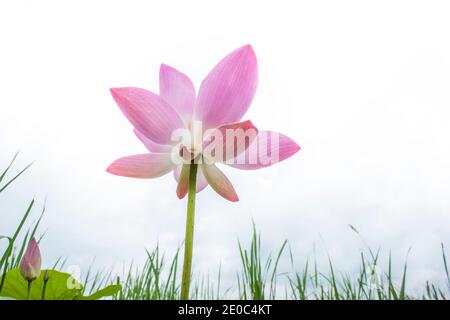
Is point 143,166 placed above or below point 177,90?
below

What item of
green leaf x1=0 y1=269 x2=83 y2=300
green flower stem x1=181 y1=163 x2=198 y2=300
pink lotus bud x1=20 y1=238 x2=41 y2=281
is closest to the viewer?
green flower stem x1=181 y1=163 x2=198 y2=300

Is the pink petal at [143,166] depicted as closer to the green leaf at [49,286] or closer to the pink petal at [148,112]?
the pink petal at [148,112]

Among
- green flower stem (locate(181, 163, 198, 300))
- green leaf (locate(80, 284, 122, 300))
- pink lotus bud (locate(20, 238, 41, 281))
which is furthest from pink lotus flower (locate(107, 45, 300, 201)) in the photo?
green leaf (locate(80, 284, 122, 300))

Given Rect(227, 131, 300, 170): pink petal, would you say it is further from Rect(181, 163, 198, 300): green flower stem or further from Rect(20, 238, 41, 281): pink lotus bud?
Rect(20, 238, 41, 281): pink lotus bud

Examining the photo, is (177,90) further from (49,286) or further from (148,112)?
(49,286)

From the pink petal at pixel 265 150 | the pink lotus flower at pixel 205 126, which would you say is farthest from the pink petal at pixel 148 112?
the pink petal at pixel 265 150

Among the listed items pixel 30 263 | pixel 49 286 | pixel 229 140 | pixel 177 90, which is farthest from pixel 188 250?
pixel 49 286
